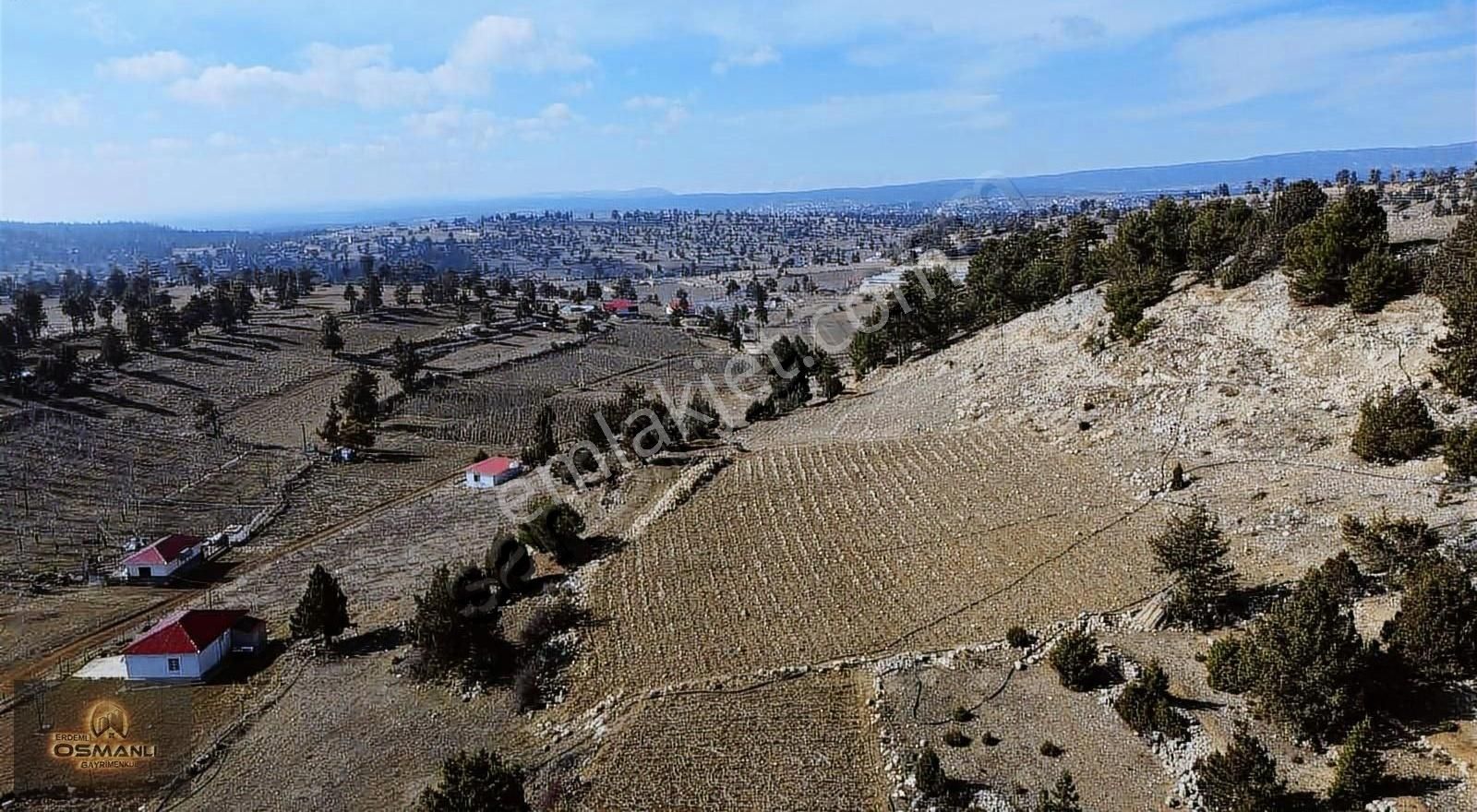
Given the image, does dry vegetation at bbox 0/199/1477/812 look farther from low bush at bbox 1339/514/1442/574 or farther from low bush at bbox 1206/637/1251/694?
low bush at bbox 1339/514/1442/574

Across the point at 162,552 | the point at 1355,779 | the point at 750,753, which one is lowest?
the point at 162,552

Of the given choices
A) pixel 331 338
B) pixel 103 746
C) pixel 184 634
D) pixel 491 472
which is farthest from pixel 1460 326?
pixel 331 338

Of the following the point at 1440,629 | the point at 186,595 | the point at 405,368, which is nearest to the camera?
the point at 1440,629

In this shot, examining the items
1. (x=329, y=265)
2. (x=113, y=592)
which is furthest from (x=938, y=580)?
(x=329, y=265)

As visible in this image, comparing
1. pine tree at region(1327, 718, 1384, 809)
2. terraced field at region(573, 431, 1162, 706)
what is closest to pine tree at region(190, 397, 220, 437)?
terraced field at region(573, 431, 1162, 706)

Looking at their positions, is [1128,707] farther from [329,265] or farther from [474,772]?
[329,265]

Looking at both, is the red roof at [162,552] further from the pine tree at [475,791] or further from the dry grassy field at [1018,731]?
the dry grassy field at [1018,731]

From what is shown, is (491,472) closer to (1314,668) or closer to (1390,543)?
(1390,543)
